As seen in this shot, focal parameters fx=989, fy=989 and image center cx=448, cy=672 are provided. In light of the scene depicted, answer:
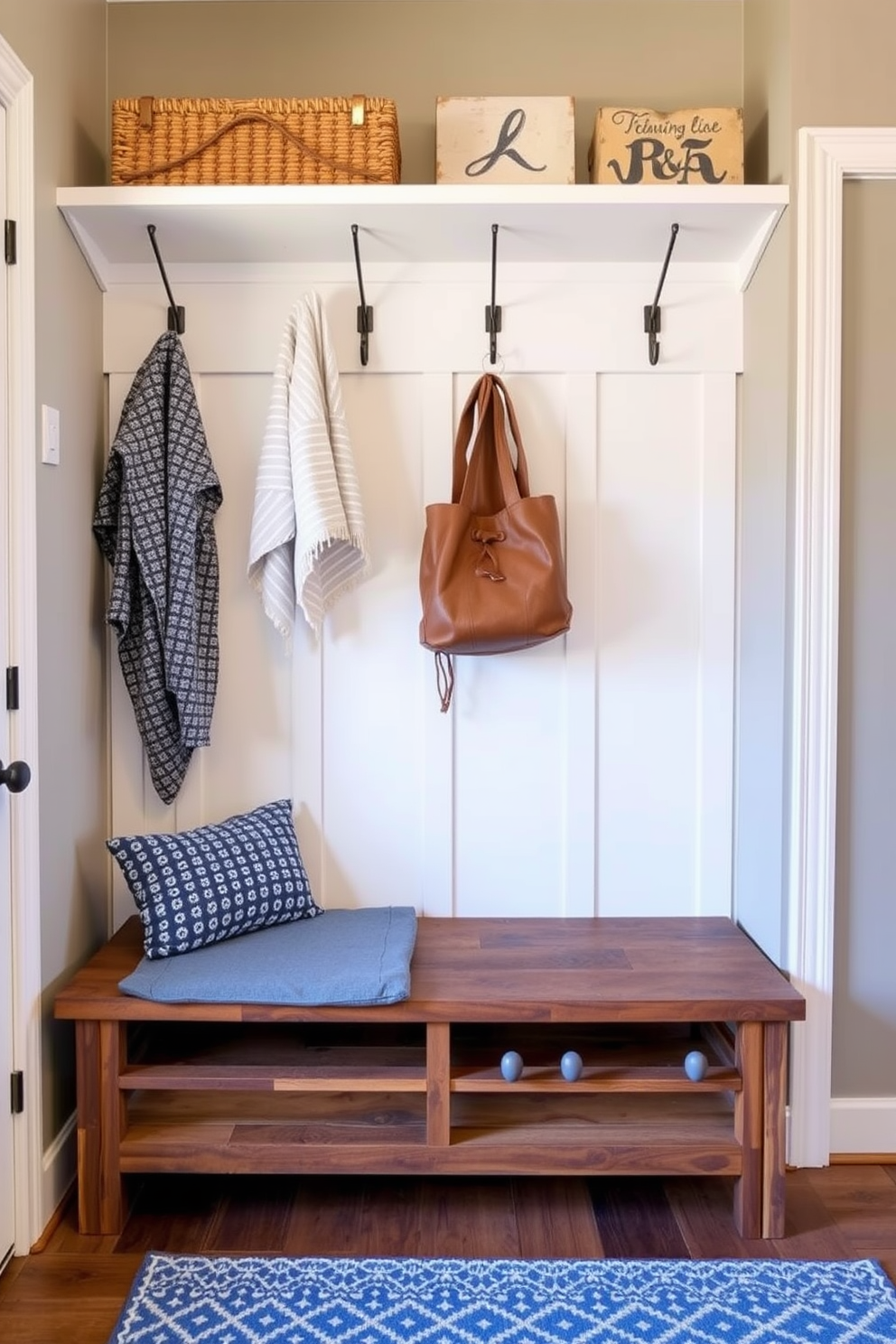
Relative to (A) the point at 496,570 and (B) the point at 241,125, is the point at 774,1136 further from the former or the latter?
(B) the point at 241,125

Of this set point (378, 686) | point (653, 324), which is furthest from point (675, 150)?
point (378, 686)

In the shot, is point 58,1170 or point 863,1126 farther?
point 863,1126

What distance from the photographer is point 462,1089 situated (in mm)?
1741

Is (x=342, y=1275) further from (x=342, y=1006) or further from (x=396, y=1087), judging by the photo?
(x=342, y=1006)

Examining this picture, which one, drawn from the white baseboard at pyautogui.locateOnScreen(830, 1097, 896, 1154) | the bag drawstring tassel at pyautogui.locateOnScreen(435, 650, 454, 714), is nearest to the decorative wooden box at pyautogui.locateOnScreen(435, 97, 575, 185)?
the bag drawstring tassel at pyautogui.locateOnScreen(435, 650, 454, 714)

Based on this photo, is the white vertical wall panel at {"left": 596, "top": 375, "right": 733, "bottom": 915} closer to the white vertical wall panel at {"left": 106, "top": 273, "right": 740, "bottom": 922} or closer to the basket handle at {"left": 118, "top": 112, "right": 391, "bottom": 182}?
the white vertical wall panel at {"left": 106, "top": 273, "right": 740, "bottom": 922}

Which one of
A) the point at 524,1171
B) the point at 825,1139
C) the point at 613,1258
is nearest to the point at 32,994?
the point at 524,1171

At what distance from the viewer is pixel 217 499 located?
6.69 ft

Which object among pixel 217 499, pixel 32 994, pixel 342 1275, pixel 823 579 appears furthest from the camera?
pixel 217 499

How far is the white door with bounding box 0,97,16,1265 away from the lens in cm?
162

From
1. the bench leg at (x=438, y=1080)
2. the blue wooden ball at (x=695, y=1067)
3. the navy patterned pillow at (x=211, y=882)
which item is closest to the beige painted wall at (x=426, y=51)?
the navy patterned pillow at (x=211, y=882)

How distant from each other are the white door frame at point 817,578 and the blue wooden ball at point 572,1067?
47cm

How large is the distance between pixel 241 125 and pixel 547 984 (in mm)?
1711

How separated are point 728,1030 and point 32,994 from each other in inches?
50.6
